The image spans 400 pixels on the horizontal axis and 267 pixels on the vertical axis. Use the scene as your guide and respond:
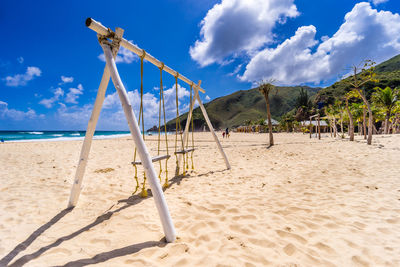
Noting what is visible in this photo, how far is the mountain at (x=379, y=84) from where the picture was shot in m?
55.5

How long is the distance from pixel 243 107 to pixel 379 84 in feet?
326

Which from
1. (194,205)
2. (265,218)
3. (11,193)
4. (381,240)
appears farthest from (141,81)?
(381,240)

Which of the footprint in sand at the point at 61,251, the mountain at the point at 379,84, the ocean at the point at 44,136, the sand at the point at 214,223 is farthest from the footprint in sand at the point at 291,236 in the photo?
the mountain at the point at 379,84

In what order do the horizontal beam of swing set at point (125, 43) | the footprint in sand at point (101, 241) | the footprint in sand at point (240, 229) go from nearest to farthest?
1. the footprint in sand at point (101, 241)
2. the footprint in sand at point (240, 229)
3. the horizontal beam of swing set at point (125, 43)

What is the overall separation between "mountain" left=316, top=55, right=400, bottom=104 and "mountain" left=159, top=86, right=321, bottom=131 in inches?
1870

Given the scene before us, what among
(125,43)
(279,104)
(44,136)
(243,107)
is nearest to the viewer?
(125,43)

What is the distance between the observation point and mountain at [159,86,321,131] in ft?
429

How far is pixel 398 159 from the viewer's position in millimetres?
6180

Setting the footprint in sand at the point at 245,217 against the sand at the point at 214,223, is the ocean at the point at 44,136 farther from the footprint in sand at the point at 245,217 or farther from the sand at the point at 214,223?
the footprint in sand at the point at 245,217

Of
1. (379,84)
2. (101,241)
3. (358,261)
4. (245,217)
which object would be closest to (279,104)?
(379,84)

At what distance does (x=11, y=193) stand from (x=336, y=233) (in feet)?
19.0

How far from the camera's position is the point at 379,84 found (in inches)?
2248

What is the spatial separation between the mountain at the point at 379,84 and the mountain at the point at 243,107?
47.5 metres

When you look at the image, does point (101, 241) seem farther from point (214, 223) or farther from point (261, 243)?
point (261, 243)
